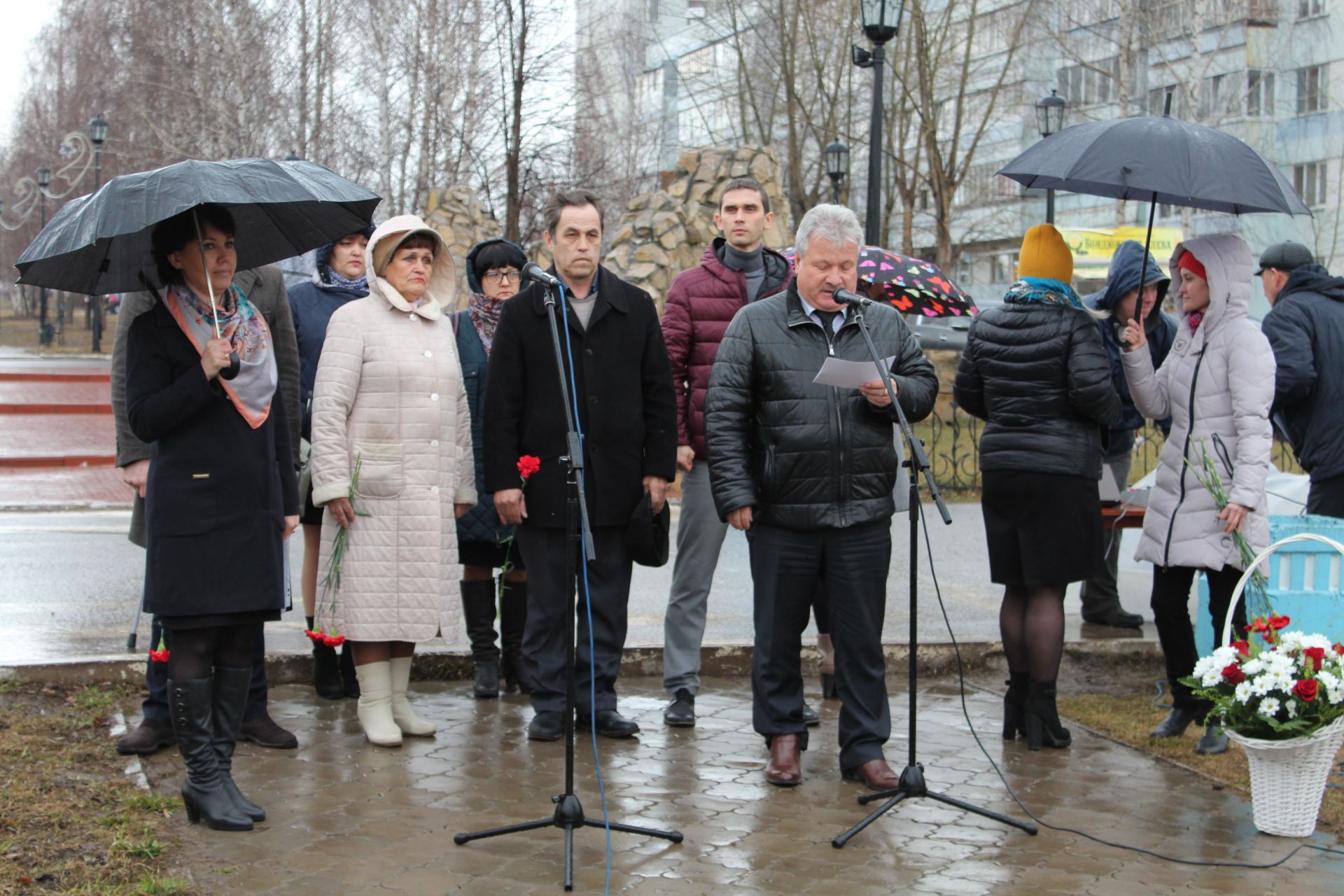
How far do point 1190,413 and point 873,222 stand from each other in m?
10.1

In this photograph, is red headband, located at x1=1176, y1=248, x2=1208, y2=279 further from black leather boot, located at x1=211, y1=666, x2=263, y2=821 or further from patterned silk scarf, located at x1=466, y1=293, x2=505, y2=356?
black leather boot, located at x1=211, y1=666, x2=263, y2=821

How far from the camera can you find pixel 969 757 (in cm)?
571

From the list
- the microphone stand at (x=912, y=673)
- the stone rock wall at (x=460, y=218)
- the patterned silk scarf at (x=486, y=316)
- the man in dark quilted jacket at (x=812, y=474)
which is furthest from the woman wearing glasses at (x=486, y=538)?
the stone rock wall at (x=460, y=218)

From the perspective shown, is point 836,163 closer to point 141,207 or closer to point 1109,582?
point 1109,582

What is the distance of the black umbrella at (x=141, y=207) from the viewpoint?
428cm

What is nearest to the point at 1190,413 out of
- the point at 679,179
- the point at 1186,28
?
the point at 679,179

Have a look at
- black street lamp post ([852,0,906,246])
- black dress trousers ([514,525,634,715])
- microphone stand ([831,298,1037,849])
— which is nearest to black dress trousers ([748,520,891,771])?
microphone stand ([831,298,1037,849])

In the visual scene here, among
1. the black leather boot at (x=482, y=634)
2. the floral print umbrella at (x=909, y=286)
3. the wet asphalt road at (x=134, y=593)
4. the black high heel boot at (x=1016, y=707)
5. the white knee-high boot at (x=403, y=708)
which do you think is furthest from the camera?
the wet asphalt road at (x=134, y=593)

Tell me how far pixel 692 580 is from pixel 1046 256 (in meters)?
2.02

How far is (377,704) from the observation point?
5727 millimetres

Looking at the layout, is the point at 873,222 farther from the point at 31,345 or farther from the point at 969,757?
the point at 31,345

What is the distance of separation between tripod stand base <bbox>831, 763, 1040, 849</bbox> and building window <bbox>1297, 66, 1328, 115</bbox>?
43.0 meters

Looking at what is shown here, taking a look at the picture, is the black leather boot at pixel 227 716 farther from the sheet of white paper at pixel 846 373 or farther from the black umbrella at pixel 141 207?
the sheet of white paper at pixel 846 373

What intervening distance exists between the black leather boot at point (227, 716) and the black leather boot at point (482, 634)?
71.9 inches
